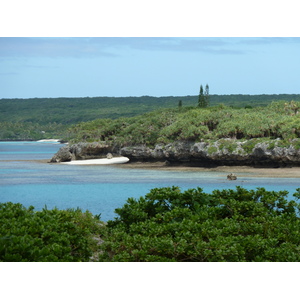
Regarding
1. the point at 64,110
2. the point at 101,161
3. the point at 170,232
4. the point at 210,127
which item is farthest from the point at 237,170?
the point at 64,110

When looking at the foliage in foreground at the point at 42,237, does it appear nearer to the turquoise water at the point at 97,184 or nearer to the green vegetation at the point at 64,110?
the turquoise water at the point at 97,184

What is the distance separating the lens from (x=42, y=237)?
7.92 meters

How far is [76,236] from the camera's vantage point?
834 centimetres

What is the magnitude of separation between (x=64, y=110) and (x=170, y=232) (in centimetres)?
11403

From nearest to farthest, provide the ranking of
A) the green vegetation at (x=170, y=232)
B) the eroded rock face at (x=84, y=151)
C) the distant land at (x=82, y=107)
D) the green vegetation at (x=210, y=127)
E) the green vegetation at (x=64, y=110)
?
the green vegetation at (x=170, y=232), the green vegetation at (x=210, y=127), the eroded rock face at (x=84, y=151), the green vegetation at (x=64, y=110), the distant land at (x=82, y=107)

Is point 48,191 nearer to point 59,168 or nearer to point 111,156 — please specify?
point 59,168

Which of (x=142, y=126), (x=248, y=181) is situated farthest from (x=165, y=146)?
(x=248, y=181)

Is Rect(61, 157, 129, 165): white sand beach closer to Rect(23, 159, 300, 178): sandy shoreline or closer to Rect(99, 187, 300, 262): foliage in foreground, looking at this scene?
Rect(23, 159, 300, 178): sandy shoreline

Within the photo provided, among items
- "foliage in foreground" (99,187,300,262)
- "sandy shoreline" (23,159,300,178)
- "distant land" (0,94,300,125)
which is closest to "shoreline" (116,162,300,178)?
"sandy shoreline" (23,159,300,178)

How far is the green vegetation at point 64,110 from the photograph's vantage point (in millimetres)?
107625

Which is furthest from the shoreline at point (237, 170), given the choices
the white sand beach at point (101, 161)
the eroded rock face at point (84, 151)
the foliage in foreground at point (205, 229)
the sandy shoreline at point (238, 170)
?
the foliage in foreground at point (205, 229)

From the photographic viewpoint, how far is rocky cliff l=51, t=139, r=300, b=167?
130 ft

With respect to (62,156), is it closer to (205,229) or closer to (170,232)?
(170,232)
